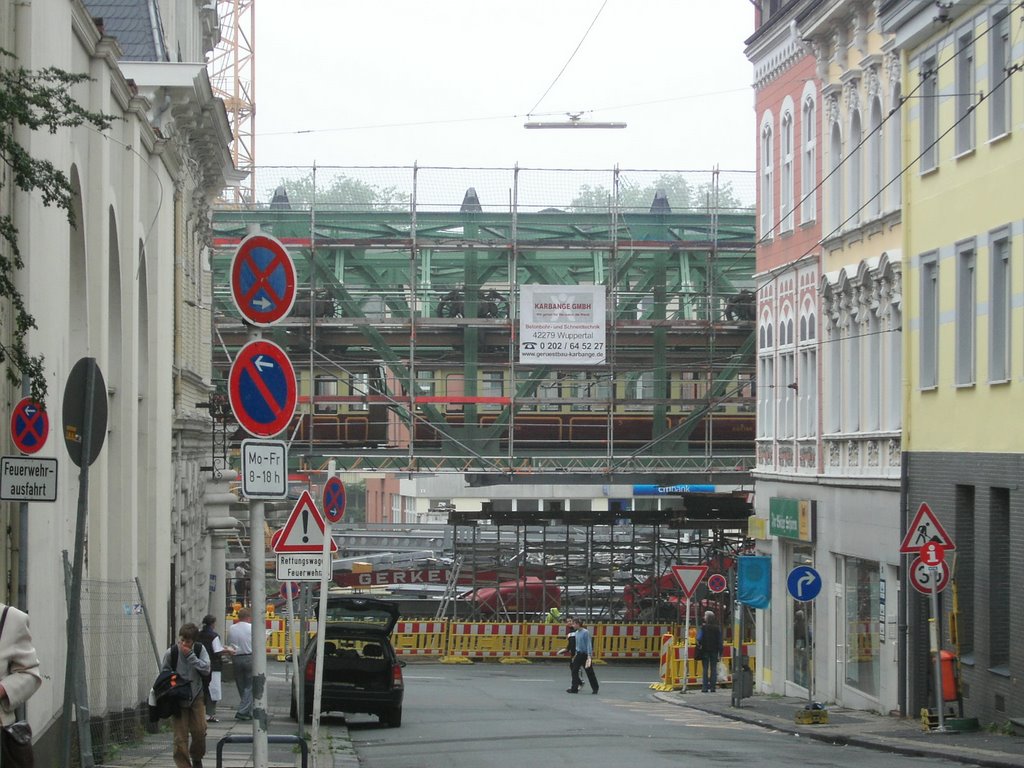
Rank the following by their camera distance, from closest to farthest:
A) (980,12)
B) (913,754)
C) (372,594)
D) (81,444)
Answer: (81,444)
(913,754)
(980,12)
(372,594)

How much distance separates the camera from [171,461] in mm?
27219

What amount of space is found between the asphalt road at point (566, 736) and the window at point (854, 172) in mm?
8860

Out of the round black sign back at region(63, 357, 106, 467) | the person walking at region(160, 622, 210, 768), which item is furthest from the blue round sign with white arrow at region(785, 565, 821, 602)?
the round black sign back at region(63, 357, 106, 467)

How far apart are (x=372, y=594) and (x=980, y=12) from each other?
3162cm

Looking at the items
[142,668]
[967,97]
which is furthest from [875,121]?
[142,668]

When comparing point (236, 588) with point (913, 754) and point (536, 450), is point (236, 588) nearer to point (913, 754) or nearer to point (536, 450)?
point (536, 450)

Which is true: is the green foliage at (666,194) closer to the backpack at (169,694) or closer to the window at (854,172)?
the window at (854,172)

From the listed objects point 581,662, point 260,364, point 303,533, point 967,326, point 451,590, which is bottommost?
point 581,662

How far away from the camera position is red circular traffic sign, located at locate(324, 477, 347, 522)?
21.0m

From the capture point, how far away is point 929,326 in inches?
1018

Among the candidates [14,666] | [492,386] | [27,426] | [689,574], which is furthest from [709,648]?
[14,666]

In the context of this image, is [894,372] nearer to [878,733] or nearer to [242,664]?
[878,733]

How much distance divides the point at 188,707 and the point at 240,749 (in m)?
4.16

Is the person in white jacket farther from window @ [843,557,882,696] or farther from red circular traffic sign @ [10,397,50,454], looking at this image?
window @ [843,557,882,696]
